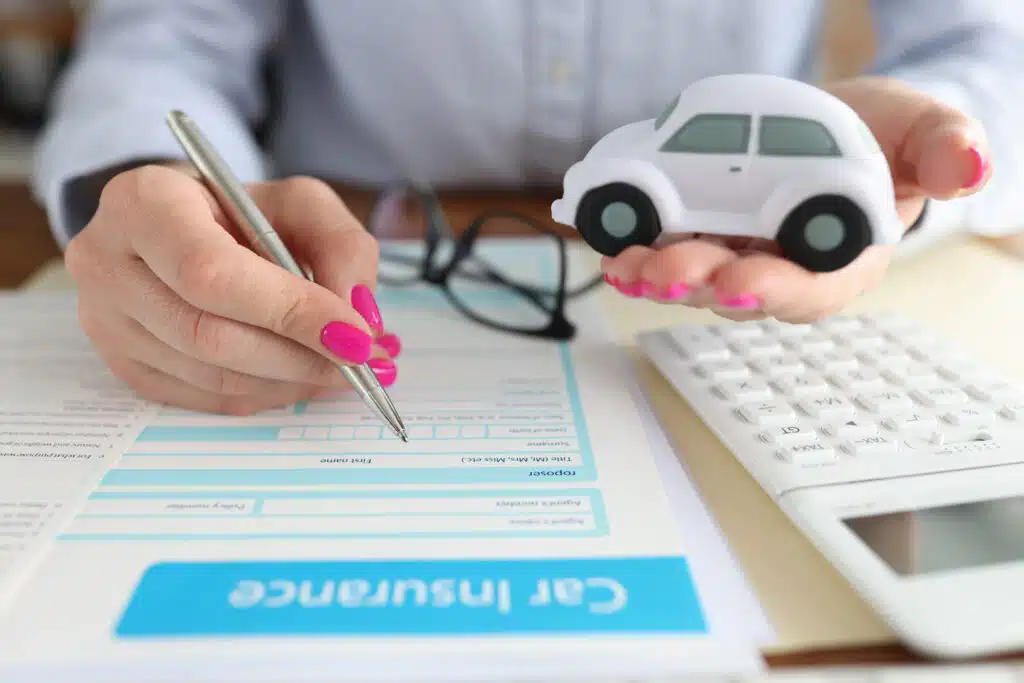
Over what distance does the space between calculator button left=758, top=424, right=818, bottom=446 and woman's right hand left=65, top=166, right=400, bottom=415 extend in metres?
0.17

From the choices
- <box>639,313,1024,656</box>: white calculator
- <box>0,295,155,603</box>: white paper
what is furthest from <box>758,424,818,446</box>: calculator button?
<box>0,295,155,603</box>: white paper

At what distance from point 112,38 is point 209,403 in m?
0.45

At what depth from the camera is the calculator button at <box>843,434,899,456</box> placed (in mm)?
317

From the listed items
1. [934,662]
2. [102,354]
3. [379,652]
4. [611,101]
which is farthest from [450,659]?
[611,101]

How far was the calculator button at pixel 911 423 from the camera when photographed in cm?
33

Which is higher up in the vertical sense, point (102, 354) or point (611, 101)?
point (611, 101)

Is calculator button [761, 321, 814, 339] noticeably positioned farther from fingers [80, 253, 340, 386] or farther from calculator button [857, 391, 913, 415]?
fingers [80, 253, 340, 386]

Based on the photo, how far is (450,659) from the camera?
233mm

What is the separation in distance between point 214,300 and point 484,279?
9.9 inches

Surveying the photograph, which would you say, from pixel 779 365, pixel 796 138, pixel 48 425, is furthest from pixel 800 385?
pixel 48 425

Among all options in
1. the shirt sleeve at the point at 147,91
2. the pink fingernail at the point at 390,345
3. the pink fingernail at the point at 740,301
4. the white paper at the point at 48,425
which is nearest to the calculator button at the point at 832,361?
the pink fingernail at the point at 740,301

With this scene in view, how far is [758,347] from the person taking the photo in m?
0.41

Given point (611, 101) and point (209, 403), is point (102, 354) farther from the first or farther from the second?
point (611, 101)

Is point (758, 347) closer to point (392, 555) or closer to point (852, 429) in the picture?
point (852, 429)
